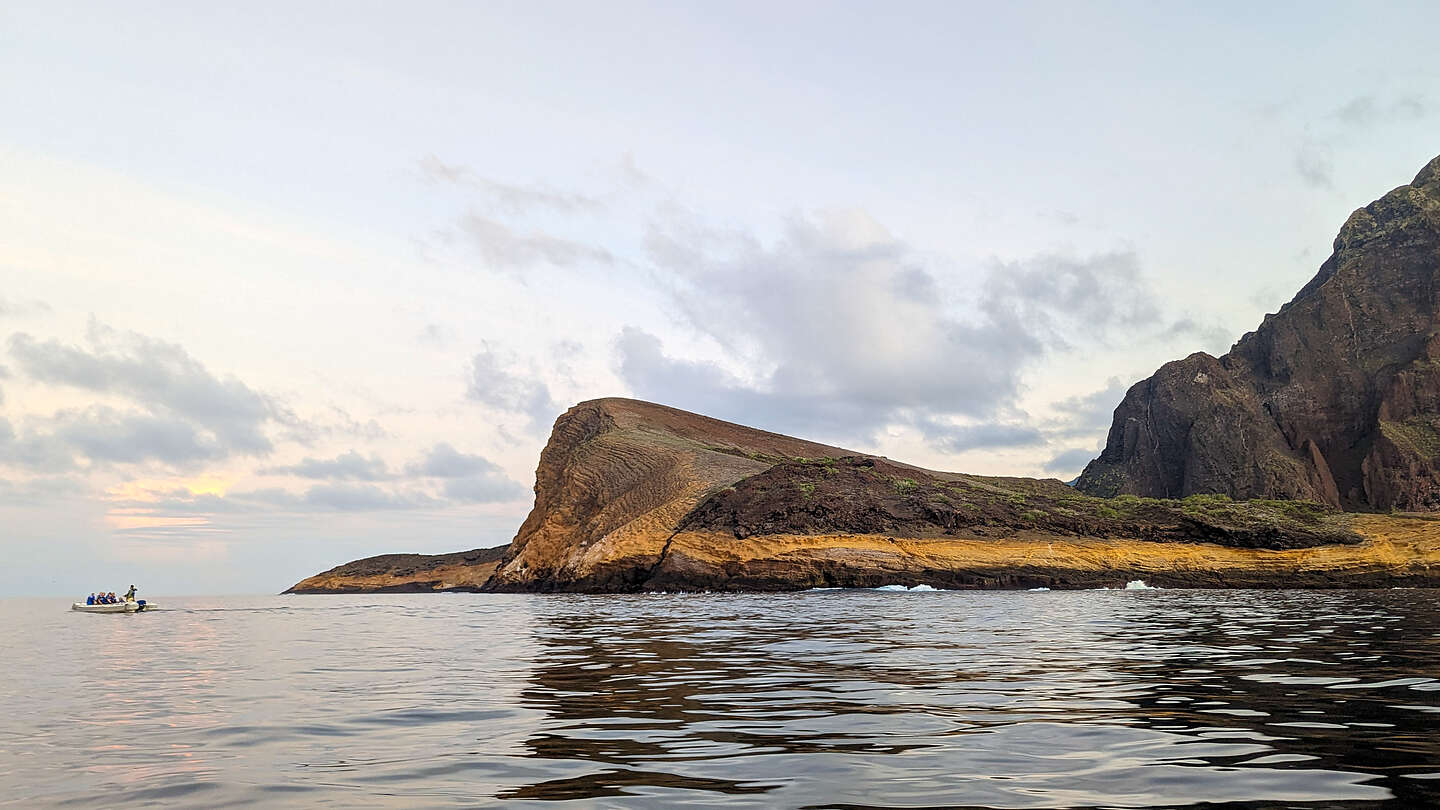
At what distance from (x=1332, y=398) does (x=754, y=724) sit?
539ft

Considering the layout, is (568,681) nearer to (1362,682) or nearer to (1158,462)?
(1362,682)

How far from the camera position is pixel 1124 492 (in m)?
158

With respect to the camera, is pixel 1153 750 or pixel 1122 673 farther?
pixel 1122 673

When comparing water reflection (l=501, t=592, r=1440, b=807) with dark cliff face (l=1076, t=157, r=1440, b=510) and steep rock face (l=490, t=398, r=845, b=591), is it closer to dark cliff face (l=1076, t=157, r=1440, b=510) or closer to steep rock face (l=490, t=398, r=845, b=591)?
steep rock face (l=490, t=398, r=845, b=591)

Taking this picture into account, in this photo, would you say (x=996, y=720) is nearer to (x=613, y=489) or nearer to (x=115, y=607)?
(x=115, y=607)

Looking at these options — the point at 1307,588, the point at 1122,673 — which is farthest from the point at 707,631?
the point at 1307,588

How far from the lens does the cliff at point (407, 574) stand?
15688 centimetres

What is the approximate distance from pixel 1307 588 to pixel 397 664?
232 feet

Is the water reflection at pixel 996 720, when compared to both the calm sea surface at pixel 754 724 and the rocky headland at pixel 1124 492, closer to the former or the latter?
the calm sea surface at pixel 754 724

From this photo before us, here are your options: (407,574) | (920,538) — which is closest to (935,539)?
(920,538)

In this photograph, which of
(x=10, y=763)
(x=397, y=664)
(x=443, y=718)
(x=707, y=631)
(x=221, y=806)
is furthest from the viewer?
(x=707, y=631)

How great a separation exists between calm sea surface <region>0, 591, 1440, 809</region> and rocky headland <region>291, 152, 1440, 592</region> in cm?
5247

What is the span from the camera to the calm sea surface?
7.42m

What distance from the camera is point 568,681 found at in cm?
1599
